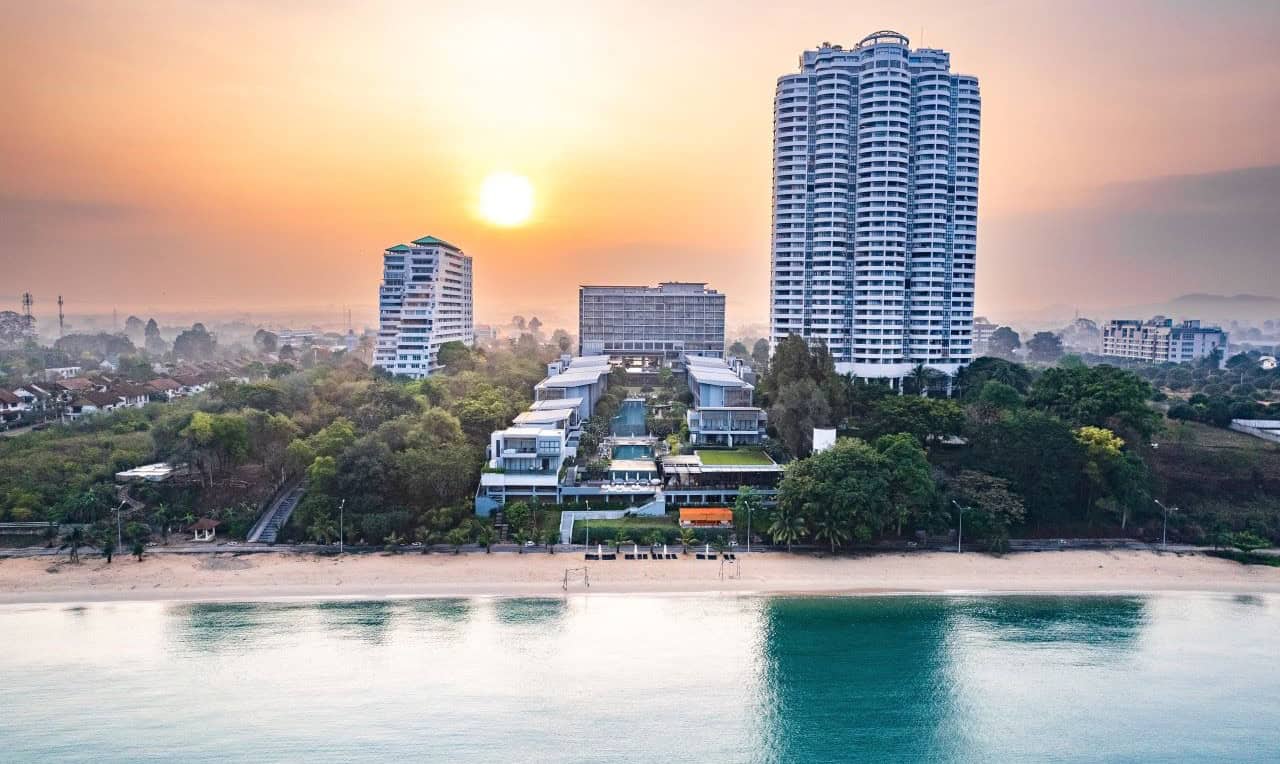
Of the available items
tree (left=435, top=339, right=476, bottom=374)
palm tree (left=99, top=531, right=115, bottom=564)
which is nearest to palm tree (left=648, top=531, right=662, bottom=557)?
palm tree (left=99, top=531, right=115, bottom=564)

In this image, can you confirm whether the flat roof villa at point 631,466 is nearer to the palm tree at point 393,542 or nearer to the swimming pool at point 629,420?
the palm tree at point 393,542

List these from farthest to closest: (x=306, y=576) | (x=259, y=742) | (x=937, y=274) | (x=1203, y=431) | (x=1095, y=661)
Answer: (x=937, y=274), (x=1203, y=431), (x=306, y=576), (x=1095, y=661), (x=259, y=742)

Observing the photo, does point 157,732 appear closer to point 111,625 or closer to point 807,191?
point 111,625

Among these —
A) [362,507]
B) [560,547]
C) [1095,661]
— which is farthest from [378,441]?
[1095,661]

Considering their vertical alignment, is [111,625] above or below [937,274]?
below

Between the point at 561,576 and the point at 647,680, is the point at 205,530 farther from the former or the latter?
the point at 647,680

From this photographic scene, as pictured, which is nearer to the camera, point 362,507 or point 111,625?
point 111,625
